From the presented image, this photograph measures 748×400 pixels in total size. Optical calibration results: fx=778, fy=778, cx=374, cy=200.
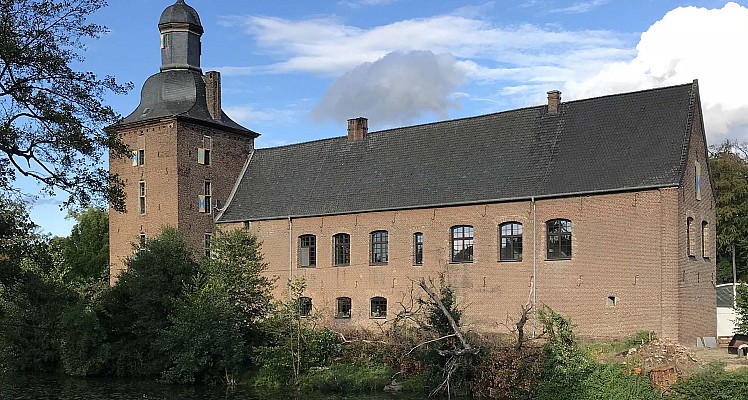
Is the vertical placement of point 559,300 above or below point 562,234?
below

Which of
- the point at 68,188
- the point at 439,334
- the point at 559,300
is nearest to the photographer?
the point at 68,188

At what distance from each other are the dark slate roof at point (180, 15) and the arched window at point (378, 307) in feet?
40.9

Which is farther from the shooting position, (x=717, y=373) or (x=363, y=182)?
(x=363, y=182)

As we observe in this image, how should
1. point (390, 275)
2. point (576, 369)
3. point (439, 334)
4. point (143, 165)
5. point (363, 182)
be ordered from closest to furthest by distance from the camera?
point (576, 369), point (439, 334), point (390, 275), point (363, 182), point (143, 165)

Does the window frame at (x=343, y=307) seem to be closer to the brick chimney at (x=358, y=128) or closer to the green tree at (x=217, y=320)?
the green tree at (x=217, y=320)

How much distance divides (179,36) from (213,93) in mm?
2390

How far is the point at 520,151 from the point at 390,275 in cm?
546

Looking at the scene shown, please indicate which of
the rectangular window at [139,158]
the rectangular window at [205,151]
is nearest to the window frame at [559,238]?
the rectangular window at [205,151]

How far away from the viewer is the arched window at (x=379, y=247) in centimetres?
2438

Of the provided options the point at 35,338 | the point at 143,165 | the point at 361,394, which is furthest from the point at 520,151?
the point at 35,338

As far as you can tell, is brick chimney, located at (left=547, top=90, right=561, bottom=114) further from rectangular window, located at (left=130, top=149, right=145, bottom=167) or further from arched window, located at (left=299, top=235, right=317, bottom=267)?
rectangular window, located at (left=130, top=149, right=145, bottom=167)

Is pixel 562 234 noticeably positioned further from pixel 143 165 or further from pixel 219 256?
pixel 143 165

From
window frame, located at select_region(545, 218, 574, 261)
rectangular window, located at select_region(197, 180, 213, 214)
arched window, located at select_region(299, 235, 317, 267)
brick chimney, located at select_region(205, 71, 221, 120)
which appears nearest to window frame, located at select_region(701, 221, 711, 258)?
window frame, located at select_region(545, 218, 574, 261)

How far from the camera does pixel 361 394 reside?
1792 centimetres
